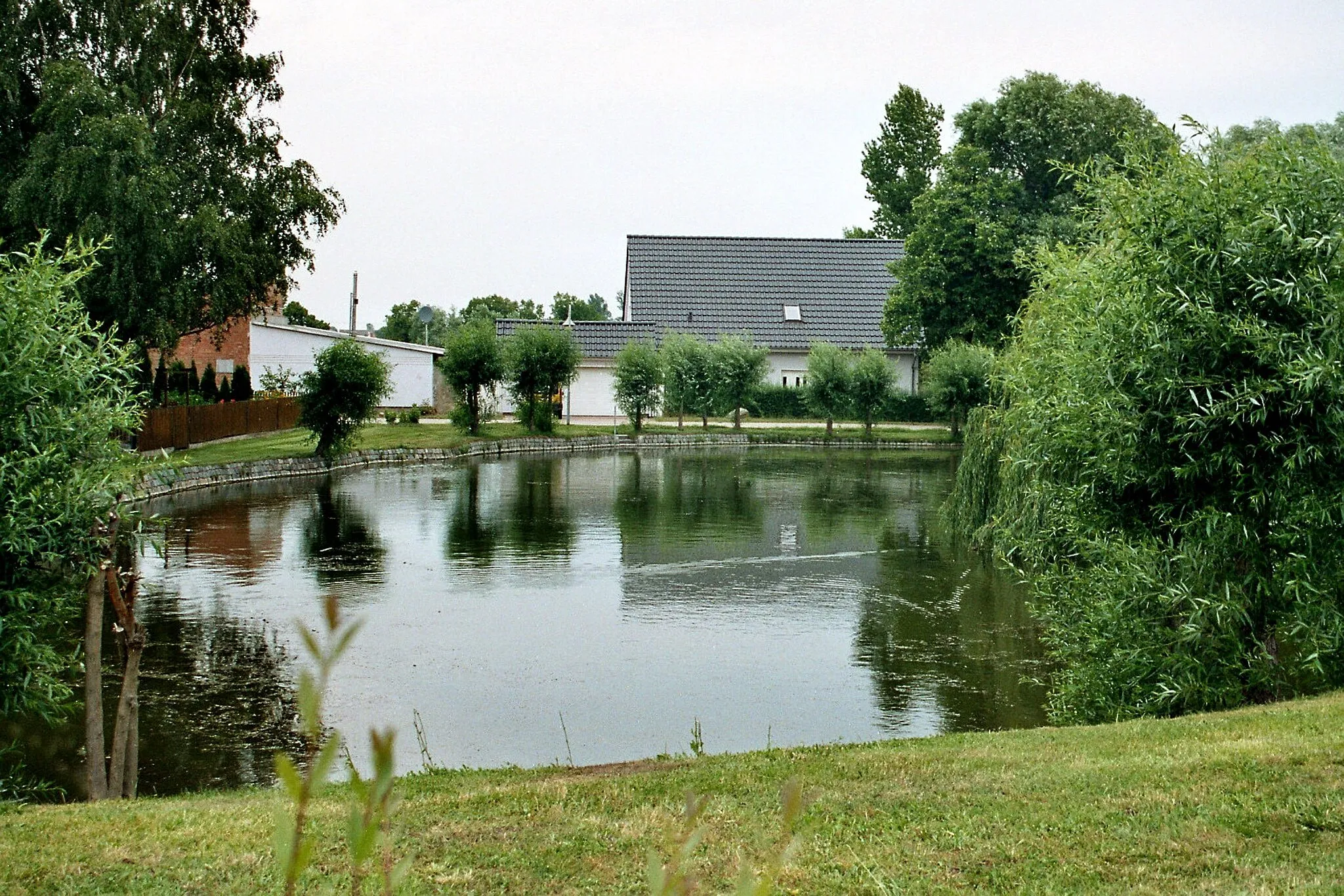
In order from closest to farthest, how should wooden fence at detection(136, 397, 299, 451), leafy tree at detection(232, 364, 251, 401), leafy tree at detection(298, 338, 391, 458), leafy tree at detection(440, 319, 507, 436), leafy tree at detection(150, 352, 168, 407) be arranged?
wooden fence at detection(136, 397, 299, 451), leafy tree at detection(150, 352, 168, 407), leafy tree at detection(298, 338, 391, 458), leafy tree at detection(232, 364, 251, 401), leafy tree at detection(440, 319, 507, 436)

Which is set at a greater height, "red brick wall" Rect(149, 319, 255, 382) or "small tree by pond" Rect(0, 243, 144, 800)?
"red brick wall" Rect(149, 319, 255, 382)

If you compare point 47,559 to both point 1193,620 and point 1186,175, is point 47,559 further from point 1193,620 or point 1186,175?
point 1186,175

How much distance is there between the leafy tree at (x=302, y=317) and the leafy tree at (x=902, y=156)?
112 feet

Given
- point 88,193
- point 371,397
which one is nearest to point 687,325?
point 371,397

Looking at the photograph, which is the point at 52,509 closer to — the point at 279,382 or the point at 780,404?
the point at 279,382

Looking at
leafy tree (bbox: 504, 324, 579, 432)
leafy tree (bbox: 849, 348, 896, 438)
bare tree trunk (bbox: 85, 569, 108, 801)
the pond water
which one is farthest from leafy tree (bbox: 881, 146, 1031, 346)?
bare tree trunk (bbox: 85, 569, 108, 801)

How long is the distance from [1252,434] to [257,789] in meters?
7.94

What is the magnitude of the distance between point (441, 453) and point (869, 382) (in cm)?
1817

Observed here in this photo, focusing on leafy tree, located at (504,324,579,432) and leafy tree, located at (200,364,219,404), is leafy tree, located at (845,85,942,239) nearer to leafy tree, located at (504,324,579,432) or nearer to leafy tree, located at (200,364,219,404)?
leafy tree, located at (504,324,579,432)

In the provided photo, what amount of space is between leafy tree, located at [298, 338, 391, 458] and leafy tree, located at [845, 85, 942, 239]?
48.2m

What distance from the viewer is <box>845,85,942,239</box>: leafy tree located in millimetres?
76625

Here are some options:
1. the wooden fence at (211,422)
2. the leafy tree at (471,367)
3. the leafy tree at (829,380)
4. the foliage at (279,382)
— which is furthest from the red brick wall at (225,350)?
the leafy tree at (829,380)

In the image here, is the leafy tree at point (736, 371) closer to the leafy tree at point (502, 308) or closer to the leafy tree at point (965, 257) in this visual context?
the leafy tree at point (965, 257)

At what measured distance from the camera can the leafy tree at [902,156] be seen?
76625 mm
